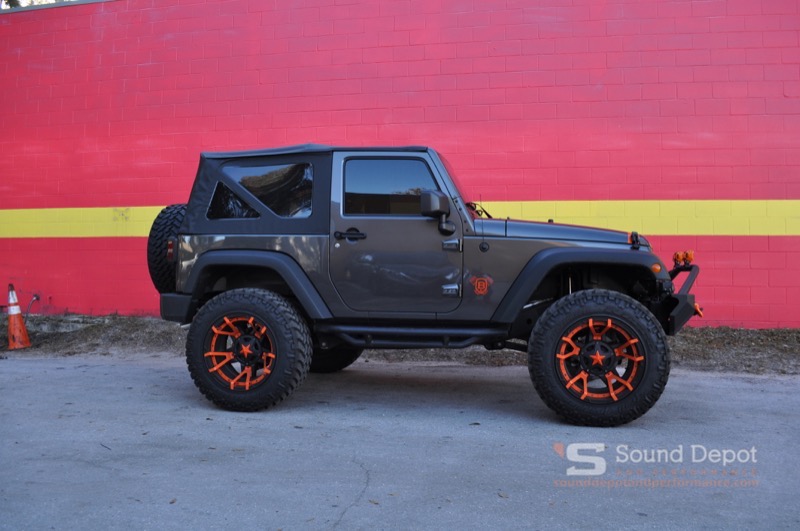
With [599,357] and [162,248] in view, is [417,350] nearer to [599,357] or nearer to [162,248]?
[162,248]

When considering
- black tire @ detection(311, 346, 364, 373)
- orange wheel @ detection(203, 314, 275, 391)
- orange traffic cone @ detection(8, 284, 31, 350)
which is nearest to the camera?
orange wheel @ detection(203, 314, 275, 391)

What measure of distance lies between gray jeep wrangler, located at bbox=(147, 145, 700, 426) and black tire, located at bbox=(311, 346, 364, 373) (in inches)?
39.2

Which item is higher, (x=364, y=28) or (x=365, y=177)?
(x=364, y=28)

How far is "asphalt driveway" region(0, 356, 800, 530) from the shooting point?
10.3ft

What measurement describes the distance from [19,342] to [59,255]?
1596 mm

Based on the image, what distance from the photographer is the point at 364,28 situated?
884cm

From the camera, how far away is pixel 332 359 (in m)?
6.49

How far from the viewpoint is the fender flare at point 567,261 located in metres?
4.73

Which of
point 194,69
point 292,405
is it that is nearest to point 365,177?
point 292,405

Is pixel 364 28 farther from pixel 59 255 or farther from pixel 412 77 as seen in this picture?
pixel 59 255

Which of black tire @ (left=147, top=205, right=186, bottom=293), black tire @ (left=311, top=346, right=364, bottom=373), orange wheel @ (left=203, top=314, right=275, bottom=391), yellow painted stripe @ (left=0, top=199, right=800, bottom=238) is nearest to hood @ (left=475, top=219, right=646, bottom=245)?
orange wheel @ (left=203, top=314, right=275, bottom=391)

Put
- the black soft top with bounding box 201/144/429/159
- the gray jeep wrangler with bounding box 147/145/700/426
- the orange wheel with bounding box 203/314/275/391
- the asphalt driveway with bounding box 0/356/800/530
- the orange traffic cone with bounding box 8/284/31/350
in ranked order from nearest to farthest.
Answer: the asphalt driveway with bounding box 0/356/800/530 < the gray jeep wrangler with bounding box 147/145/700/426 < the orange wheel with bounding box 203/314/275/391 < the black soft top with bounding box 201/144/429/159 < the orange traffic cone with bounding box 8/284/31/350

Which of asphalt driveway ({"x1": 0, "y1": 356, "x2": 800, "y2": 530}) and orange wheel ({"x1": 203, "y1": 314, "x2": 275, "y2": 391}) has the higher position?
orange wheel ({"x1": 203, "y1": 314, "x2": 275, "y2": 391})

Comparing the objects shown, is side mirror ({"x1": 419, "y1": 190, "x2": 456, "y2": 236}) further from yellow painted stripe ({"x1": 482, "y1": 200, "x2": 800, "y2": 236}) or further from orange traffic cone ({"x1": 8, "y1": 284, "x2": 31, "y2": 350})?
orange traffic cone ({"x1": 8, "y1": 284, "x2": 31, "y2": 350})
